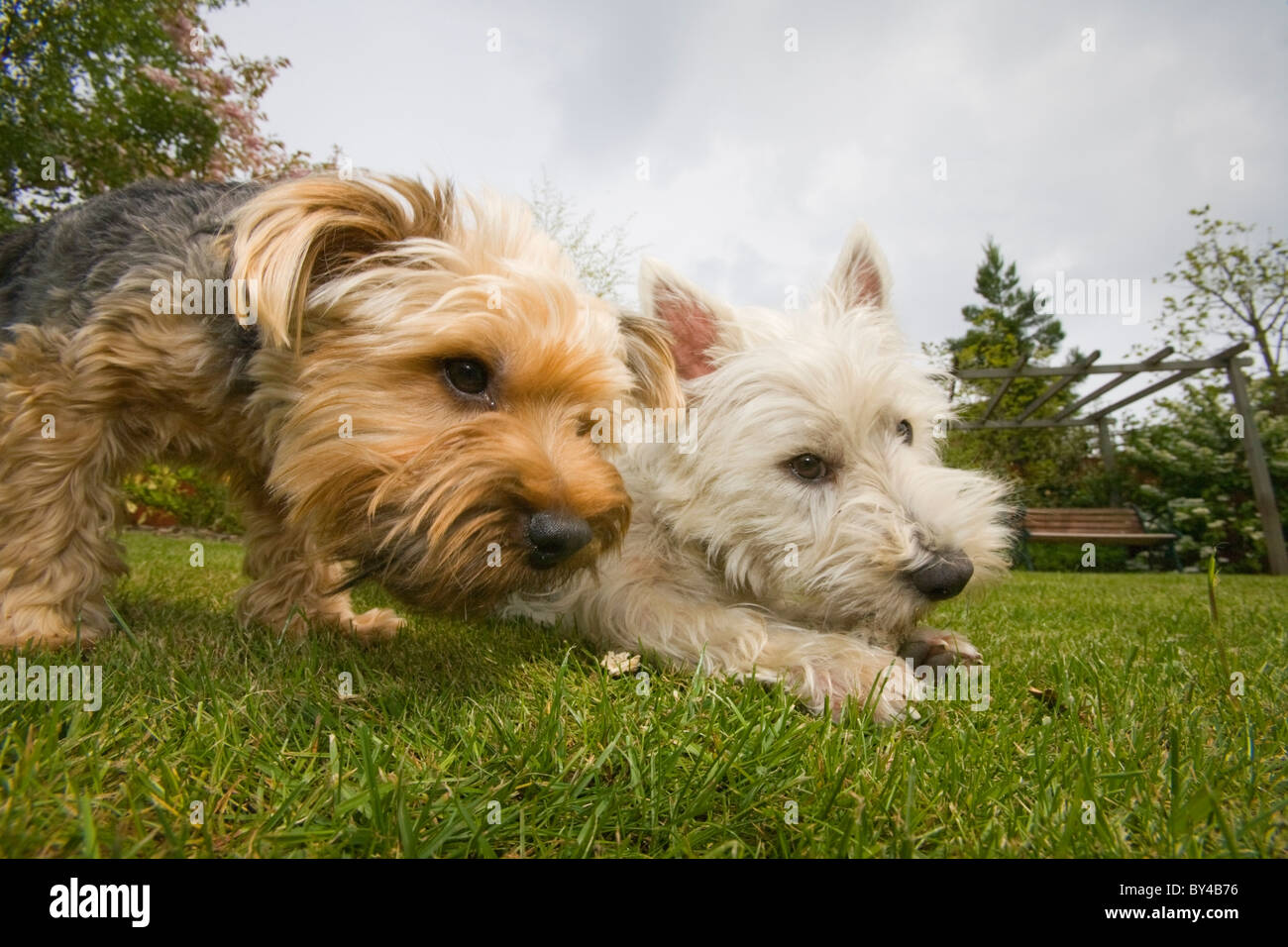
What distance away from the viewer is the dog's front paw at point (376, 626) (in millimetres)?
3477

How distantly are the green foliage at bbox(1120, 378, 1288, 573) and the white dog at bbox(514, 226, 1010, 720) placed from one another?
17365 mm

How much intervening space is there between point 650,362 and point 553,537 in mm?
1234

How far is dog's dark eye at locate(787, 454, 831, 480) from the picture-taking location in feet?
10.4

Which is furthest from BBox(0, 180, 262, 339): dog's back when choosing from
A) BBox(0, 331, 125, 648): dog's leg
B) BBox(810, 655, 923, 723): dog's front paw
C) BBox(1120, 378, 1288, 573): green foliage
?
BBox(1120, 378, 1288, 573): green foliage

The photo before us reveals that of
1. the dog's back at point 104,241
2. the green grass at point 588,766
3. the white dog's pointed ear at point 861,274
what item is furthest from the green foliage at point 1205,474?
the dog's back at point 104,241

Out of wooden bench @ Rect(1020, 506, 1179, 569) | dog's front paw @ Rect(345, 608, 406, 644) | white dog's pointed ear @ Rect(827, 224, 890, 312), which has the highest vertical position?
white dog's pointed ear @ Rect(827, 224, 890, 312)

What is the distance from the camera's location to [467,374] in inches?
98.3

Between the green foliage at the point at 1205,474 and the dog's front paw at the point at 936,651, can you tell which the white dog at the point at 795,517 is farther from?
the green foliage at the point at 1205,474

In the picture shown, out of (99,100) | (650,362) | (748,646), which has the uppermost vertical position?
(99,100)

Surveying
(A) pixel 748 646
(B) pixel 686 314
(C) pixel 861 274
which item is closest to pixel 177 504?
Result: (B) pixel 686 314

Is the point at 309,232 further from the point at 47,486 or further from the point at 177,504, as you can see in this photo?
the point at 177,504

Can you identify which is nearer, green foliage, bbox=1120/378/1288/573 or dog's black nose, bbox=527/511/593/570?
dog's black nose, bbox=527/511/593/570

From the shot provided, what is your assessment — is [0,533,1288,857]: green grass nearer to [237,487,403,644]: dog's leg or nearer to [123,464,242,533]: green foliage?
[237,487,403,644]: dog's leg
